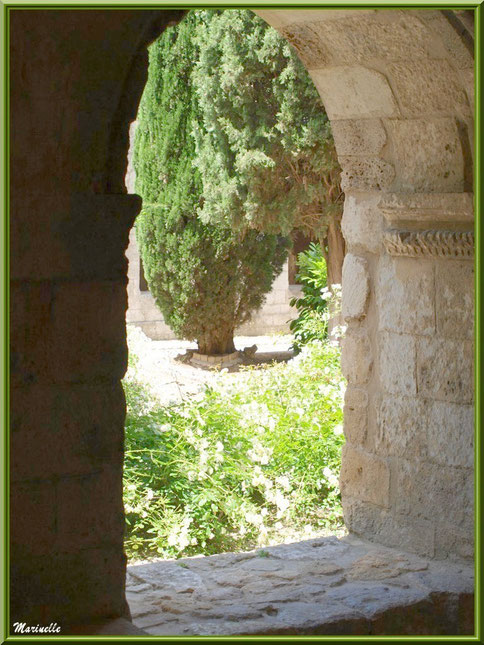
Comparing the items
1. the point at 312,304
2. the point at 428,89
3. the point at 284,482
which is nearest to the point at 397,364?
the point at 428,89

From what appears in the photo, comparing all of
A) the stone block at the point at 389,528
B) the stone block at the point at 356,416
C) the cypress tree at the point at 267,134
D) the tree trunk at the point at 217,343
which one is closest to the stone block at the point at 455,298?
the stone block at the point at 356,416

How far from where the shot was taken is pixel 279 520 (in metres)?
5.03

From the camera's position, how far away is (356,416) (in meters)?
3.84

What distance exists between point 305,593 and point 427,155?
1.62 m

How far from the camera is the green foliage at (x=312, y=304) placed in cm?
802

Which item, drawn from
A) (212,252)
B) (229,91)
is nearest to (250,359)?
(212,252)

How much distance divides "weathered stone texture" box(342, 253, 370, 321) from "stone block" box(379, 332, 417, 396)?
148 mm

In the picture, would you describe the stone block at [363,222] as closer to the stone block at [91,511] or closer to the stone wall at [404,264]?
the stone wall at [404,264]

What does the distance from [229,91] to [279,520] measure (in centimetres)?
459

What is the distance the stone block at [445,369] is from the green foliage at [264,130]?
438 centimetres

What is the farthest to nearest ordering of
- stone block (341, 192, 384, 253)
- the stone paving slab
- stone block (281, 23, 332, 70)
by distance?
stone block (341, 192, 384, 253), stone block (281, 23, 332, 70), the stone paving slab

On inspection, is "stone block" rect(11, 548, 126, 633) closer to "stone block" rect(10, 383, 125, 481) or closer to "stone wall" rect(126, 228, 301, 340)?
"stone block" rect(10, 383, 125, 481)

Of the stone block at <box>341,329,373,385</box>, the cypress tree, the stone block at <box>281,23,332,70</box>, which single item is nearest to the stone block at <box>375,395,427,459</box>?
the stone block at <box>341,329,373,385</box>

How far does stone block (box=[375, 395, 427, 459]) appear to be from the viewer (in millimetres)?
3578
